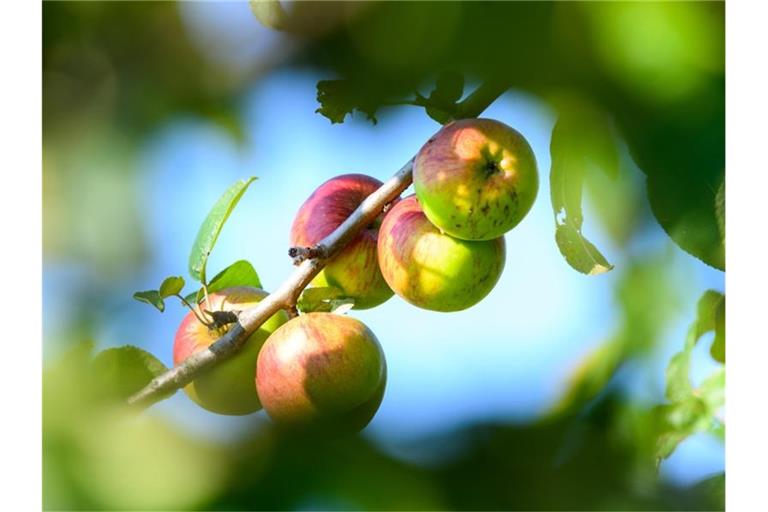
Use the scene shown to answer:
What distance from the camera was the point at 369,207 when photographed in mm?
741

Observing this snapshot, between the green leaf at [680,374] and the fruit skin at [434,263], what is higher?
the fruit skin at [434,263]

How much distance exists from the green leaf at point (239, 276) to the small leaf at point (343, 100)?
8.4 inches

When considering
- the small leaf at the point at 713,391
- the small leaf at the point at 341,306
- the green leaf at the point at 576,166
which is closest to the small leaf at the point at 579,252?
the green leaf at the point at 576,166

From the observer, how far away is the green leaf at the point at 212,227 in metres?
0.71

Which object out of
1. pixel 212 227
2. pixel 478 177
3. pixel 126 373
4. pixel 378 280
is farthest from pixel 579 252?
pixel 126 373

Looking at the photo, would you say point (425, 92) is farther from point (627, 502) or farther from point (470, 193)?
point (627, 502)

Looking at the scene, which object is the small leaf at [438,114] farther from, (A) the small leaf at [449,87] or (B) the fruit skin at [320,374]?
(B) the fruit skin at [320,374]

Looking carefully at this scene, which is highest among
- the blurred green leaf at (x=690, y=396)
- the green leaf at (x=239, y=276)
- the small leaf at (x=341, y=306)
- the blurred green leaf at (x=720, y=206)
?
the green leaf at (x=239, y=276)

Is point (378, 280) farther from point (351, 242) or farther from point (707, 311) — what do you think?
point (707, 311)

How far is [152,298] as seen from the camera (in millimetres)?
754

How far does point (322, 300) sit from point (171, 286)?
14 centimetres

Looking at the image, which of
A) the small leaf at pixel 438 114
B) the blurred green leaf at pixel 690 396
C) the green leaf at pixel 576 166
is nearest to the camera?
the green leaf at pixel 576 166

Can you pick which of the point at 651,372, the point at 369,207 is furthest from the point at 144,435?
the point at 651,372

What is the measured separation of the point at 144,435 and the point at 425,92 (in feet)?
1.09
